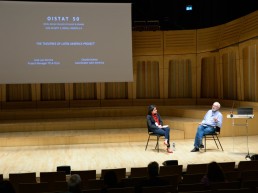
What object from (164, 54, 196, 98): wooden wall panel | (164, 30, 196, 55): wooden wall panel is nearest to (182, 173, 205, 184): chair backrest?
(164, 54, 196, 98): wooden wall panel

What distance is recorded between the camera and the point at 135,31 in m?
12.1

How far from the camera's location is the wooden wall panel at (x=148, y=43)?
12203 mm

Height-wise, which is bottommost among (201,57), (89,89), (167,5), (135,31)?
(89,89)

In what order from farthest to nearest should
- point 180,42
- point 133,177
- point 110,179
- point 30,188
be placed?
point 180,42
point 133,177
point 30,188
point 110,179

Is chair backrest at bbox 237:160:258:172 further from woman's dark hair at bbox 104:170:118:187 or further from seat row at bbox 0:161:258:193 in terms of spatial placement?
woman's dark hair at bbox 104:170:118:187

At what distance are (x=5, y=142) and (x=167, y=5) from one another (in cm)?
756

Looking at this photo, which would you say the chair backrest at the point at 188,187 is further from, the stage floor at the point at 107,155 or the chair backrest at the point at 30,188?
the stage floor at the point at 107,155

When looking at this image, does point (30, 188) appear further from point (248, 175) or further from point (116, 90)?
point (116, 90)

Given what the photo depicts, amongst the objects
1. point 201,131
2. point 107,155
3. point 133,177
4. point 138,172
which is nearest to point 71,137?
point 107,155

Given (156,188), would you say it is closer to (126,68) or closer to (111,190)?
(111,190)

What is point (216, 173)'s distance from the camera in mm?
3826

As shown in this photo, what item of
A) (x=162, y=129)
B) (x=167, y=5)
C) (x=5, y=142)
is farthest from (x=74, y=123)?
(x=167, y=5)

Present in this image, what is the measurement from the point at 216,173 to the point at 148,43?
29.0 ft

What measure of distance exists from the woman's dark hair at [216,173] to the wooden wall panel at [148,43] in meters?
8.72
